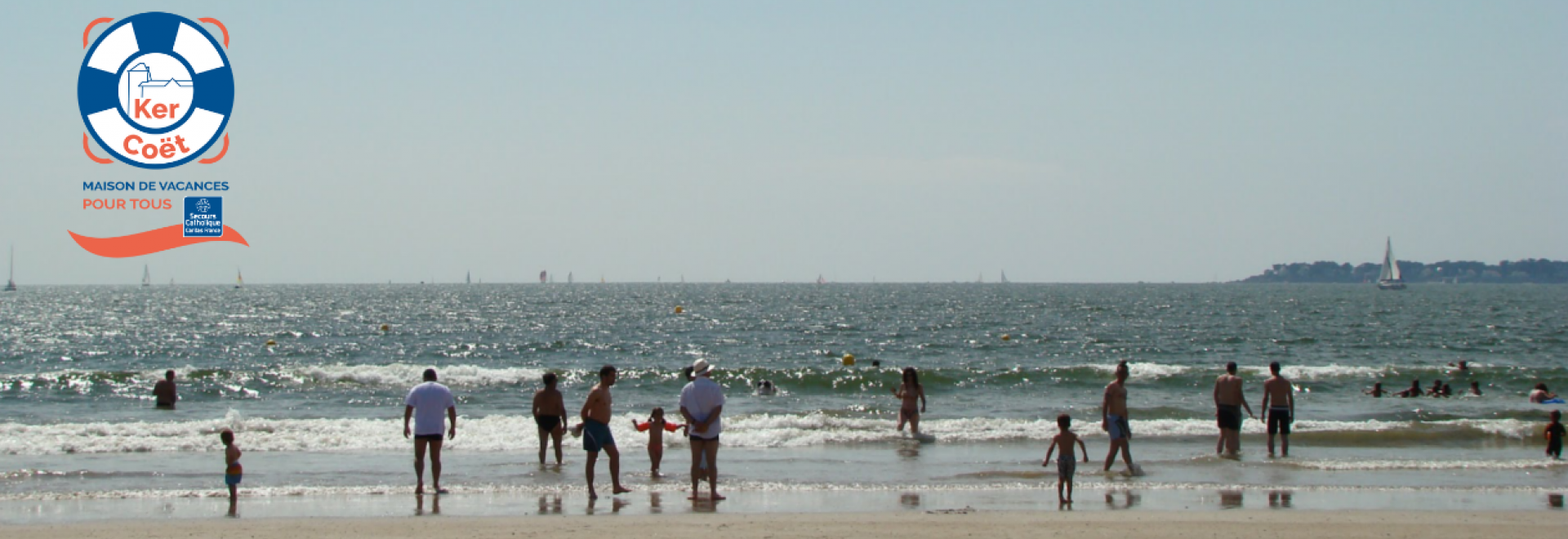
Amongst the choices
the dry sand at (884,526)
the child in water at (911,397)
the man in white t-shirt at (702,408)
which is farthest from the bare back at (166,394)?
the man in white t-shirt at (702,408)

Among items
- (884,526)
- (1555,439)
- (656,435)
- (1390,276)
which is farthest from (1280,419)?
(1390,276)

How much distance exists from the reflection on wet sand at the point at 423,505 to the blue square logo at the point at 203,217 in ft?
50.5

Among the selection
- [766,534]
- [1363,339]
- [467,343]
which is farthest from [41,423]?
[1363,339]

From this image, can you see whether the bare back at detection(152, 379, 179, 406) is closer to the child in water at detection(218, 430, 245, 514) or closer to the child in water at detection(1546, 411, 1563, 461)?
the child in water at detection(218, 430, 245, 514)

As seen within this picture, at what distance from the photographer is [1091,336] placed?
181 ft

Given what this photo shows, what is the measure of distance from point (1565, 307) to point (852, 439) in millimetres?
95004

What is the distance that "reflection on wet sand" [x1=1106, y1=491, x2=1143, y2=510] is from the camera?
12094 millimetres

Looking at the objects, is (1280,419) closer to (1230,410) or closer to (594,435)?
(1230,410)

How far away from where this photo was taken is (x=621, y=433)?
18.8 metres

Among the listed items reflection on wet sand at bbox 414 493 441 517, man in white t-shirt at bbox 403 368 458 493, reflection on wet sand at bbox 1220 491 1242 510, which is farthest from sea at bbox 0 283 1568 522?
man in white t-shirt at bbox 403 368 458 493

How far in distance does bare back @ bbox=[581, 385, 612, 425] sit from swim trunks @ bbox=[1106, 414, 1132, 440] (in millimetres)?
6298

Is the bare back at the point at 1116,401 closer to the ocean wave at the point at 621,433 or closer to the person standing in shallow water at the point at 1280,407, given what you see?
the person standing in shallow water at the point at 1280,407

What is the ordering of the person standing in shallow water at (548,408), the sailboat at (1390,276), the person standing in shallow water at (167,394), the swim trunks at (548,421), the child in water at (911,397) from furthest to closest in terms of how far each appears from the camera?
the sailboat at (1390,276), the person standing in shallow water at (167,394), the child in water at (911,397), the swim trunks at (548,421), the person standing in shallow water at (548,408)

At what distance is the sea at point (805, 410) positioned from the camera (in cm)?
1385
